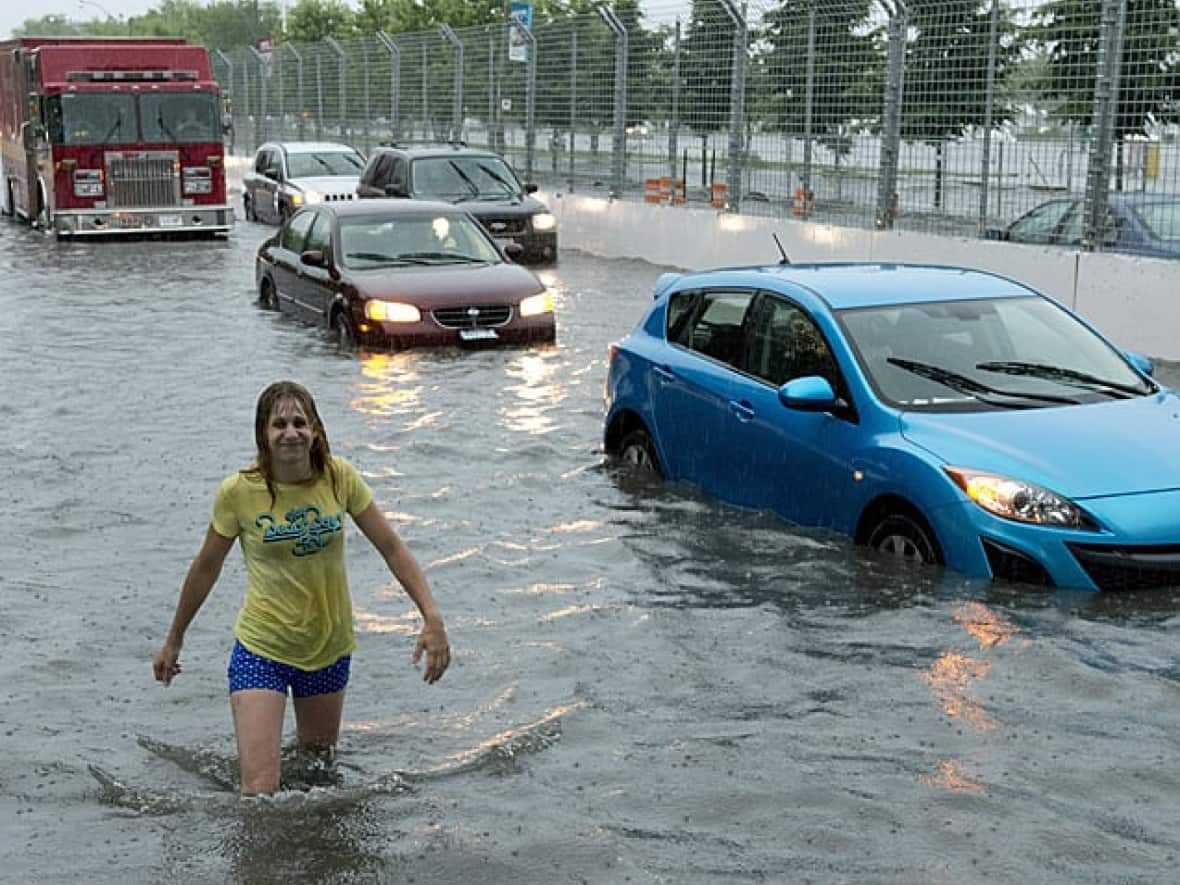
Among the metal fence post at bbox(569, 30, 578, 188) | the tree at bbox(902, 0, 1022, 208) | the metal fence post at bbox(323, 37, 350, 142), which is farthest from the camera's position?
the metal fence post at bbox(323, 37, 350, 142)

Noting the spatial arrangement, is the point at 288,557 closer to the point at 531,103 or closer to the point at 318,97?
the point at 531,103

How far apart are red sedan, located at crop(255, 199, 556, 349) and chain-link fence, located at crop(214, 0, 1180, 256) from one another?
15.6ft

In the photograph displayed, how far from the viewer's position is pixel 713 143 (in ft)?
86.1

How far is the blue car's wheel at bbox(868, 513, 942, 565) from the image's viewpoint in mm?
8172

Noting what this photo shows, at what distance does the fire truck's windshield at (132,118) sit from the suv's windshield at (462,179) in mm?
5293

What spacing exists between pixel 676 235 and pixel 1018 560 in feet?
62.2

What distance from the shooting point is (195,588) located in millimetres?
5941

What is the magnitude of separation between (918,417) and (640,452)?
258 centimetres

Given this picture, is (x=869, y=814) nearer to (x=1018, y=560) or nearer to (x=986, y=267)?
(x=1018, y=560)

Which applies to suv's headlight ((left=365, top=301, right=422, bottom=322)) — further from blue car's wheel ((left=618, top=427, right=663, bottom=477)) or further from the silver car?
the silver car

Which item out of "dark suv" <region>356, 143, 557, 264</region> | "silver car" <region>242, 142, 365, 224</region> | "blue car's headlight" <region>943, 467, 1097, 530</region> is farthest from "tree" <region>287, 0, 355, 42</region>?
"blue car's headlight" <region>943, 467, 1097, 530</region>

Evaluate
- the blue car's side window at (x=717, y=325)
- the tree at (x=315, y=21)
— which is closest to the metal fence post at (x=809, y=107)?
the blue car's side window at (x=717, y=325)

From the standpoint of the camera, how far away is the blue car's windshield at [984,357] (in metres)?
8.81

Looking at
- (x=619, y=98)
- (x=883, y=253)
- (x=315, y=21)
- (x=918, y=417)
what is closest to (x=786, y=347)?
(x=918, y=417)
